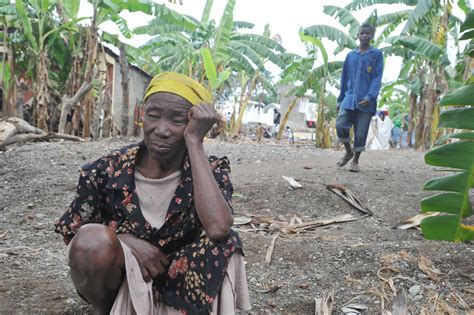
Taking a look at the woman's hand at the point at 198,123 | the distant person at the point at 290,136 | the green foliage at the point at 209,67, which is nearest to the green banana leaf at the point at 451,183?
the woman's hand at the point at 198,123

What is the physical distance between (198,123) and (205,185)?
0.79ft

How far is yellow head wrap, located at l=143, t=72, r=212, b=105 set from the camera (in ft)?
6.01

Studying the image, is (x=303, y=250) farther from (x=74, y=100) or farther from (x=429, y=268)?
(x=74, y=100)

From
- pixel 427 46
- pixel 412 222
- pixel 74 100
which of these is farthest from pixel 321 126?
pixel 412 222

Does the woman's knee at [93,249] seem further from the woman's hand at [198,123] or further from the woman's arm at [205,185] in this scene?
the woman's hand at [198,123]

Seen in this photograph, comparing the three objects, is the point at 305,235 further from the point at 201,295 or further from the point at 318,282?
the point at 201,295

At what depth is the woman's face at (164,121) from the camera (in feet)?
6.00

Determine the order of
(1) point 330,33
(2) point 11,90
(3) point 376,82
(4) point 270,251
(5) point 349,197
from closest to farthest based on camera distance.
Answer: (4) point 270,251 → (5) point 349,197 → (3) point 376,82 → (2) point 11,90 → (1) point 330,33

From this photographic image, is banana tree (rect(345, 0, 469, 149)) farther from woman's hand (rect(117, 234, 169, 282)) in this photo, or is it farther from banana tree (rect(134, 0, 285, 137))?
woman's hand (rect(117, 234, 169, 282))

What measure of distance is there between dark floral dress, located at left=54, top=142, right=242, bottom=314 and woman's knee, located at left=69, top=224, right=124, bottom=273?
0.21 meters

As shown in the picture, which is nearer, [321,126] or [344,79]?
[344,79]

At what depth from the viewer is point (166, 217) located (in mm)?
1818

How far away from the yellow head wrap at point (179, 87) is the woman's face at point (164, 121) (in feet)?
0.06

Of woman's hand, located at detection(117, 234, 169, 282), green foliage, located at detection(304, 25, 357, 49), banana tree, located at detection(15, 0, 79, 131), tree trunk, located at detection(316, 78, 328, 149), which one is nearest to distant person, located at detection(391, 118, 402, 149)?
tree trunk, located at detection(316, 78, 328, 149)
